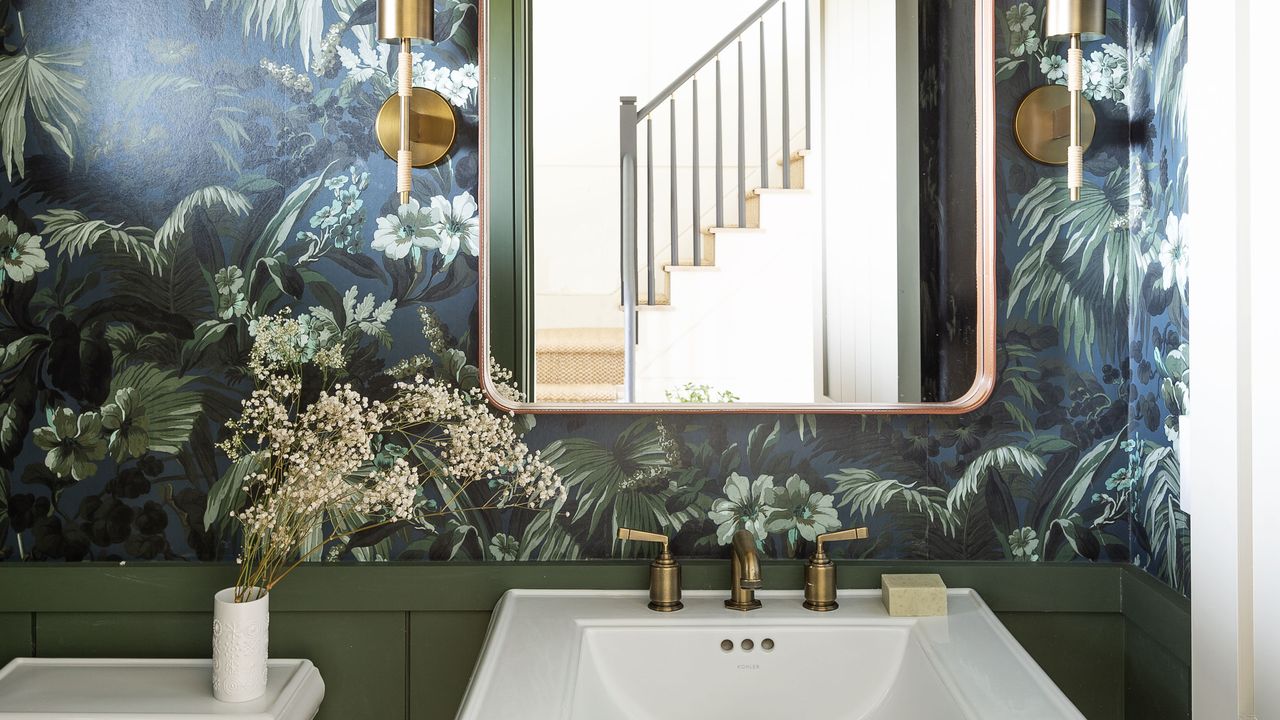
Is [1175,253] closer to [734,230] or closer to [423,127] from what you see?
[734,230]

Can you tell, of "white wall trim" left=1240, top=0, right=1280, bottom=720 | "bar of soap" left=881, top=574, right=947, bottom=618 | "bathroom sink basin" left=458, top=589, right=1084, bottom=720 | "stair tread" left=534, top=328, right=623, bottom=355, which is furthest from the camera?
"stair tread" left=534, top=328, right=623, bottom=355

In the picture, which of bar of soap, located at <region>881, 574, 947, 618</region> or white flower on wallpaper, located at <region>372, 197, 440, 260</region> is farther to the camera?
white flower on wallpaper, located at <region>372, 197, 440, 260</region>

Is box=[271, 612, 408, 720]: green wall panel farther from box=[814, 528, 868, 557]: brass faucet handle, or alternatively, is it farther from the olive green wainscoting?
box=[814, 528, 868, 557]: brass faucet handle

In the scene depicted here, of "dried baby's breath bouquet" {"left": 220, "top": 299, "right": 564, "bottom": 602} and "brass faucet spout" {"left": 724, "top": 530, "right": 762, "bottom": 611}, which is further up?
"dried baby's breath bouquet" {"left": 220, "top": 299, "right": 564, "bottom": 602}

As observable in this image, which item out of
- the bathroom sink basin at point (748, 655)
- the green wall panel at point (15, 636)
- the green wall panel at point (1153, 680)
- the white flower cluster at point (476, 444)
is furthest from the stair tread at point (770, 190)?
the green wall panel at point (15, 636)

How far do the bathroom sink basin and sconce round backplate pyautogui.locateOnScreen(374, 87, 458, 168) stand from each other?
712mm

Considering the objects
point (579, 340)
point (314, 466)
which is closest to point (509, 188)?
point (579, 340)

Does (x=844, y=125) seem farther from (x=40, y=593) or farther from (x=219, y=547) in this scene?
(x=40, y=593)

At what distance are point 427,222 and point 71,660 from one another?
0.87 meters

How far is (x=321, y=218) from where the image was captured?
141cm

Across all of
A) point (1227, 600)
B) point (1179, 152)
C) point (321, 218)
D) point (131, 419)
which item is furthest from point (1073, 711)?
point (131, 419)

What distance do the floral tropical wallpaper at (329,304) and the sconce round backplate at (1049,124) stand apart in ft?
0.07

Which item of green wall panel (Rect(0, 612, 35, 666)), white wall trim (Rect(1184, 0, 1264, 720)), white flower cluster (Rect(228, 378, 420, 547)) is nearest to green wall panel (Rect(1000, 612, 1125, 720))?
white wall trim (Rect(1184, 0, 1264, 720))

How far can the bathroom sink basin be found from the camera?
1.16 m
